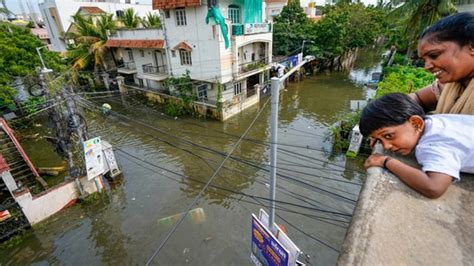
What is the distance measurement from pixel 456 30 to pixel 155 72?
64.4 ft

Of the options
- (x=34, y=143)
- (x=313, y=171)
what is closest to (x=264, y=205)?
(x=313, y=171)

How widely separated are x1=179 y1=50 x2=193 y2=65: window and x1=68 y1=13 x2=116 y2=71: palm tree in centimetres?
893

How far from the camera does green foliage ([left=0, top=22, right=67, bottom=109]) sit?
11.7 m

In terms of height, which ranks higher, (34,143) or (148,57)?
(148,57)

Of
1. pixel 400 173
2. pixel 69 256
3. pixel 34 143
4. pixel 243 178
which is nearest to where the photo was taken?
pixel 400 173

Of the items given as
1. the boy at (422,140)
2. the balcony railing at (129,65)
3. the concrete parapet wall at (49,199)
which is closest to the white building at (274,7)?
the balcony railing at (129,65)

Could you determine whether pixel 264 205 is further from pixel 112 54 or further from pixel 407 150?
pixel 112 54

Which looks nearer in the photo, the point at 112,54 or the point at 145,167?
the point at 145,167

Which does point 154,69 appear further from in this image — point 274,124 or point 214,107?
point 274,124

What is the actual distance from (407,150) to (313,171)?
30.6 feet

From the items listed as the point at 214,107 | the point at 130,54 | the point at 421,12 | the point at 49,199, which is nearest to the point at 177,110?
the point at 214,107

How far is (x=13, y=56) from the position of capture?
12.4 meters

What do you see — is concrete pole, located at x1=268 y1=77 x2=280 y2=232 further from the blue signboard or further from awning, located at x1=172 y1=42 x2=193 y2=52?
awning, located at x1=172 y1=42 x2=193 y2=52

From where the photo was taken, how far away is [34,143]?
14000 millimetres
